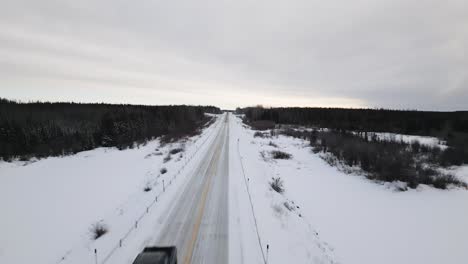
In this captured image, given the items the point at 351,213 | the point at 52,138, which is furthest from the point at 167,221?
the point at 52,138

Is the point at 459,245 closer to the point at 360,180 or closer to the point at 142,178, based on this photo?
the point at 360,180

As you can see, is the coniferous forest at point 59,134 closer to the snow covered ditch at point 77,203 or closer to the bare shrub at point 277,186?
the snow covered ditch at point 77,203

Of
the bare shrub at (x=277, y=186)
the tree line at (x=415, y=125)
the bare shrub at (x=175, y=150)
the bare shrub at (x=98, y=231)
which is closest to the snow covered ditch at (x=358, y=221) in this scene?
the bare shrub at (x=277, y=186)

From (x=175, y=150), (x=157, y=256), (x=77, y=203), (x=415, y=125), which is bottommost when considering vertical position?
(x=77, y=203)

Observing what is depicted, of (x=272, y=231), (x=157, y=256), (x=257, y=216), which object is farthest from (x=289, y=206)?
(x=157, y=256)

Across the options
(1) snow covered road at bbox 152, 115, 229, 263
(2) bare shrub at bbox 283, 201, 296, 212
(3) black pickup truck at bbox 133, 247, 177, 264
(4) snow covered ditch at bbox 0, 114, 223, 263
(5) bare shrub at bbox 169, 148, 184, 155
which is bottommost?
(4) snow covered ditch at bbox 0, 114, 223, 263

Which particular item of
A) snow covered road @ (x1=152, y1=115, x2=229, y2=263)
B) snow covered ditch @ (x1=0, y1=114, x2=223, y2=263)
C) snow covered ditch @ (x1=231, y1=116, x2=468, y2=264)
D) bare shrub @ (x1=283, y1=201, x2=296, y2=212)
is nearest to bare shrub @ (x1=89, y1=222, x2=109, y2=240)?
snow covered ditch @ (x1=0, y1=114, x2=223, y2=263)

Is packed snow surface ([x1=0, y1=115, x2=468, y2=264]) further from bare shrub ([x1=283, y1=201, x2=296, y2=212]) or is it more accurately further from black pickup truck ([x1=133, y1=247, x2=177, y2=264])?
black pickup truck ([x1=133, y1=247, x2=177, y2=264])

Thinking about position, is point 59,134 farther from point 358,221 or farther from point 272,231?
point 358,221
